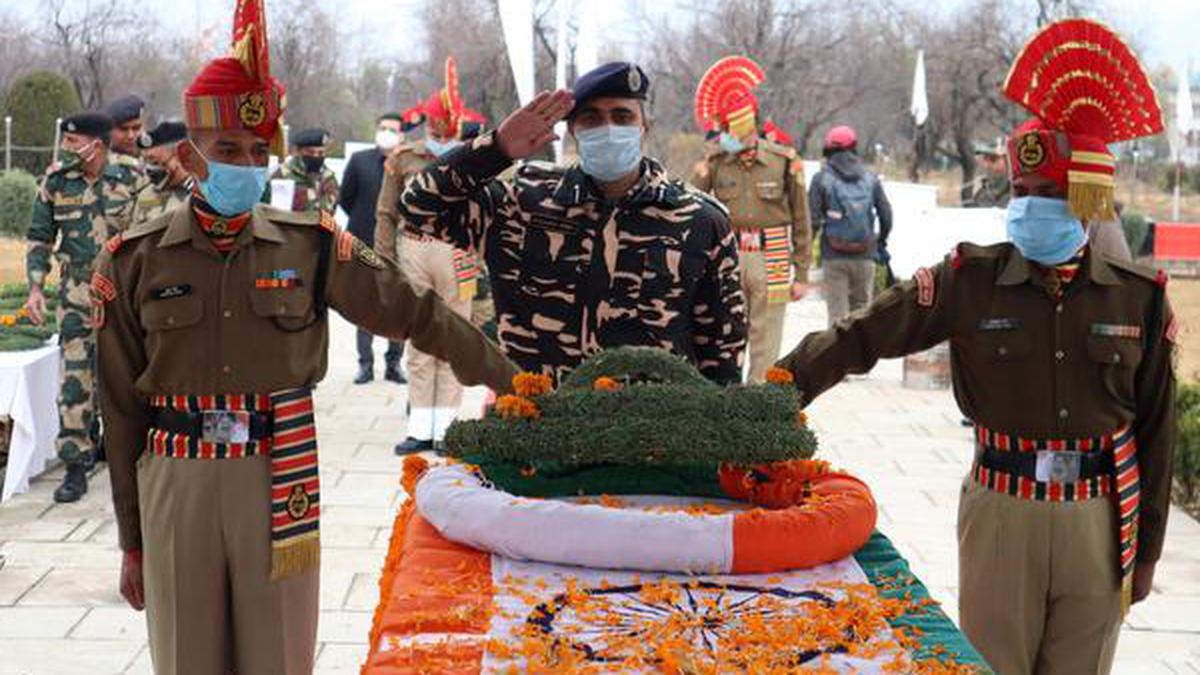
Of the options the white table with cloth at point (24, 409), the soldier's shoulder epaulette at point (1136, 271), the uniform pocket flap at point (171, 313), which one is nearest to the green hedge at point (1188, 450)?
the soldier's shoulder epaulette at point (1136, 271)

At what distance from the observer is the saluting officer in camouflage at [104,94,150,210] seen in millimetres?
7941

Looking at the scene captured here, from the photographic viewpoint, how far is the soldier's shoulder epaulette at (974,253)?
13.2ft

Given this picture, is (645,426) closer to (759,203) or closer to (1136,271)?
(1136,271)

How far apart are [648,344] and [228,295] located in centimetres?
115

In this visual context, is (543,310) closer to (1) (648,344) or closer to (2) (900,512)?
(1) (648,344)

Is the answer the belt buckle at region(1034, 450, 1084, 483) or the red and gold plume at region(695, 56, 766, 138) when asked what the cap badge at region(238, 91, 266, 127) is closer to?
the belt buckle at region(1034, 450, 1084, 483)

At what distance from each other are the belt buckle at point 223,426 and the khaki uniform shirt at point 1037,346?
4.72 feet

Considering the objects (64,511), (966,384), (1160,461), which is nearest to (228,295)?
(966,384)

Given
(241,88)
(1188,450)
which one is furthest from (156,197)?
(1188,450)

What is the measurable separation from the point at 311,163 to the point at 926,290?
8.75m

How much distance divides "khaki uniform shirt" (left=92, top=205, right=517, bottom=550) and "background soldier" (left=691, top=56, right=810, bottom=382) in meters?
6.39

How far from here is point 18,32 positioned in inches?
1505

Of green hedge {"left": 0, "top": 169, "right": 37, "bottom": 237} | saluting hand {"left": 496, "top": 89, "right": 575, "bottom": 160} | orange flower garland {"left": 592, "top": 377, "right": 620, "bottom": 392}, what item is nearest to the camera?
orange flower garland {"left": 592, "top": 377, "right": 620, "bottom": 392}

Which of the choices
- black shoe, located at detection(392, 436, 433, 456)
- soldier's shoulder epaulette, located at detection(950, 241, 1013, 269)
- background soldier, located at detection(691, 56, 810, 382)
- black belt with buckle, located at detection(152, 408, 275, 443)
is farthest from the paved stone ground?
soldier's shoulder epaulette, located at detection(950, 241, 1013, 269)
